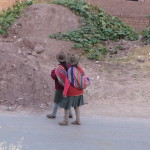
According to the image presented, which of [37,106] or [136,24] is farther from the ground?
[136,24]

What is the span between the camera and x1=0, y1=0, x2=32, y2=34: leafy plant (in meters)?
14.6

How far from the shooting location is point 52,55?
12766 mm

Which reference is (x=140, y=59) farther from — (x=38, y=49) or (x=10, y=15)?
(x=10, y=15)

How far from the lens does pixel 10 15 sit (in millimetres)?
15234

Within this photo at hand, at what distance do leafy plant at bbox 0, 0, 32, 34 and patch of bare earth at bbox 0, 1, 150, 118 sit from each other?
29 cm

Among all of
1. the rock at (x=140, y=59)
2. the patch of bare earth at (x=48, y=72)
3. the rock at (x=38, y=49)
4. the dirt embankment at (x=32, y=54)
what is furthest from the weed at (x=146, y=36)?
the rock at (x=38, y=49)

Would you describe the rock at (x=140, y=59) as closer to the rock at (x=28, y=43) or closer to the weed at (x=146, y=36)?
the weed at (x=146, y=36)

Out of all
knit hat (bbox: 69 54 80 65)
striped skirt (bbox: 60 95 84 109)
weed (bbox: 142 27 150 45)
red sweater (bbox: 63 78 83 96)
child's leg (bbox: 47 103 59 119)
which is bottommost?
child's leg (bbox: 47 103 59 119)

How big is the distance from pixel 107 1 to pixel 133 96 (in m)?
6.93

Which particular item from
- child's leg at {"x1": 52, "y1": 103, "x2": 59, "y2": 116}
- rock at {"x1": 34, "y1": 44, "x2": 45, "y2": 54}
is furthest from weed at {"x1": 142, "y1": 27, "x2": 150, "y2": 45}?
child's leg at {"x1": 52, "y1": 103, "x2": 59, "y2": 116}

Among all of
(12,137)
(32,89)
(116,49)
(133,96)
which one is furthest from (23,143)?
(116,49)

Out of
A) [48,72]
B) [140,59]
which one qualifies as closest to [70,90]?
[48,72]

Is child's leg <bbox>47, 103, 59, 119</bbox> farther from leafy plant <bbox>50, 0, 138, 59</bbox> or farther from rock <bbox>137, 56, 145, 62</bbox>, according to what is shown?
rock <bbox>137, 56, 145, 62</bbox>

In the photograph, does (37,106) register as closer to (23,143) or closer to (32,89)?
(32,89)
